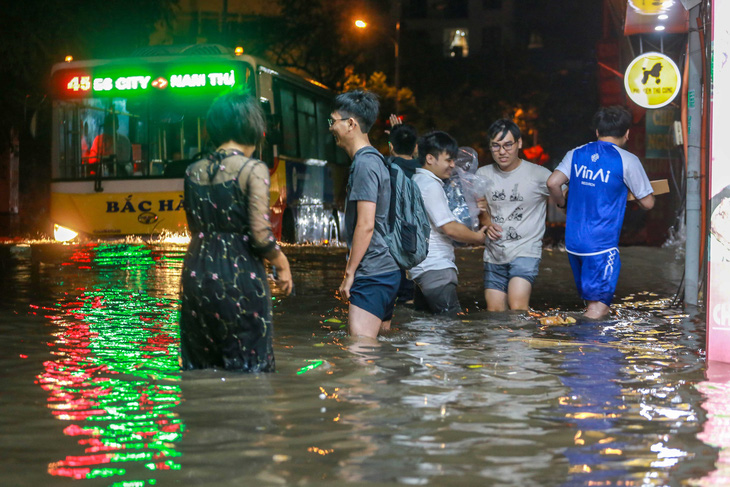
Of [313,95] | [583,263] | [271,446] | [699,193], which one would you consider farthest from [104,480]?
[313,95]

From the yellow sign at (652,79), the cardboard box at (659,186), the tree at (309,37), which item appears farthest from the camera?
the tree at (309,37)

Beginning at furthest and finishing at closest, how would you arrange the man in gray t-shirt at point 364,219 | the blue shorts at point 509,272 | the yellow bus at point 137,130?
the yellow bus at point 137,130 → the blue shorts at point 509,272 → the man in gray t-shirt at point 364,219

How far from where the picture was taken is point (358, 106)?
640cm

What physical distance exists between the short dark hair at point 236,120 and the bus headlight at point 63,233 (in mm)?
14174

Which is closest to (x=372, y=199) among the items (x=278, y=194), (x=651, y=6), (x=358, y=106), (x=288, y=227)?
(x=358, y=106)

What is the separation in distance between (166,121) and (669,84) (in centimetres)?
856

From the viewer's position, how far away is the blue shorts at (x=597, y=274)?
8.18m

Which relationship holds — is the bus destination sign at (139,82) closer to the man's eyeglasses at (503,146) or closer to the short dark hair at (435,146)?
the man's eyeglasses at (503,146)

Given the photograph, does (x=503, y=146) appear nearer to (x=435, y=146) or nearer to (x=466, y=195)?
(x=466, y=195)

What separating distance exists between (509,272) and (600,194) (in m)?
1.09

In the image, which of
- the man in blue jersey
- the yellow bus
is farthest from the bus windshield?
the man in blue jersey

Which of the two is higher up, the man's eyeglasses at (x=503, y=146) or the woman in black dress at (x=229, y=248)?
the man's eyeglasses at (x=503, y=146)

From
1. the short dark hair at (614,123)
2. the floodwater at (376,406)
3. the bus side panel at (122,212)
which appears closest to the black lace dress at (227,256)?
the floodwater at (376,406)

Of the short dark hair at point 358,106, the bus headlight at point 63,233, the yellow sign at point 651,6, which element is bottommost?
the bus headlight at point 63,233
